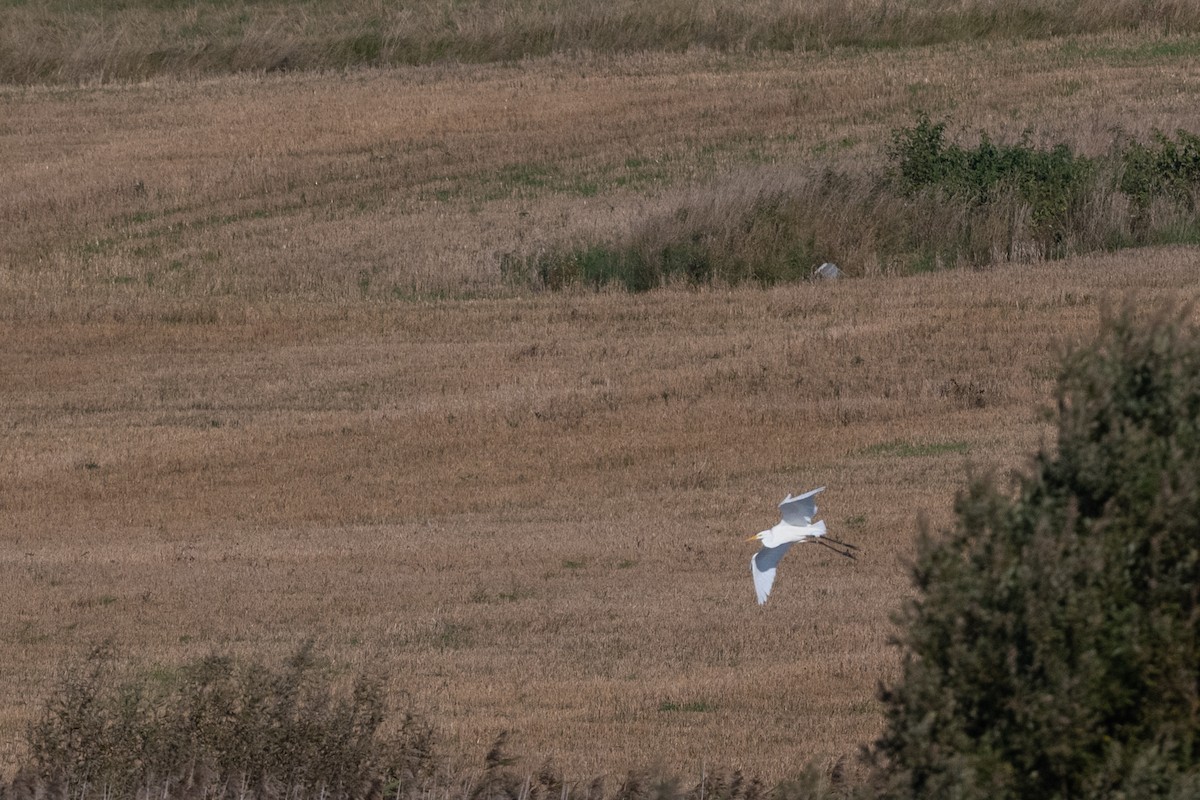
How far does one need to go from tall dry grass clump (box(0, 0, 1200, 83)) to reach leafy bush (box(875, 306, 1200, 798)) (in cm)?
3301

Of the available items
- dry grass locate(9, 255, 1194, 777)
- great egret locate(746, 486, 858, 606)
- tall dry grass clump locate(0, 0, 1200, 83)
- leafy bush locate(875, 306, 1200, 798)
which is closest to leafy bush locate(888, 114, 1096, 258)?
dry grass locate(9, 255, 1194, 777)

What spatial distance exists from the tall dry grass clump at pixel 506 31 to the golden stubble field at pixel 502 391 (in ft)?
6.88

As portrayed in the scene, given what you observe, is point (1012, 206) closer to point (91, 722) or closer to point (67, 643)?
point (67, 643)

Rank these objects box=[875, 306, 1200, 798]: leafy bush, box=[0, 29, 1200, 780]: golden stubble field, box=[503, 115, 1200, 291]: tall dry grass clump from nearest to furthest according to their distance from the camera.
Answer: box=[875, 306, 1200, 798]: leafy bush, box=[0, 29, 1200, 780]: golden stubble field, box=[503, 115, 1200, 291]: tall dry grass clump

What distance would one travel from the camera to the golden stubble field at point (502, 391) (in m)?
10.2

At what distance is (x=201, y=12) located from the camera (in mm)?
41531

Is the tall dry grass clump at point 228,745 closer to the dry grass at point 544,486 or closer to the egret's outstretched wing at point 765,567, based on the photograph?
the dry grass at point 544,486

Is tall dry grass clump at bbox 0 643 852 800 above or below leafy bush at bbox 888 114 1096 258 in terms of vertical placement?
above

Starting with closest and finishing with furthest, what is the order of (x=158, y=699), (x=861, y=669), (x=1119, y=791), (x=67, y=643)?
(x=1119, y=791)
(x=158, y=699)
(x=861, y=669)
(x=67, y=643)

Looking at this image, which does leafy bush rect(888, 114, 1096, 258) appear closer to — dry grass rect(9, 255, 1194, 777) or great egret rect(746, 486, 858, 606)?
dry grass rect(9, 255, 1194, 777)

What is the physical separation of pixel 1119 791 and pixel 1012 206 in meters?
19.8

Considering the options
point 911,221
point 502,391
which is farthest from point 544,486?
point 911,221

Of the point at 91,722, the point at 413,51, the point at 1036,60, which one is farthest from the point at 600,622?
the point at 413,51

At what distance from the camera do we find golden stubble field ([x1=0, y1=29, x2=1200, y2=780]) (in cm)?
1023
